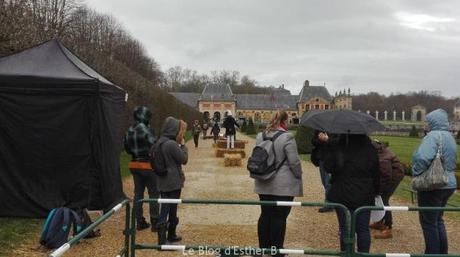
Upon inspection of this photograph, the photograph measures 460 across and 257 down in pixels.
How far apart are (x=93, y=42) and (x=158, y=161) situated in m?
42.3

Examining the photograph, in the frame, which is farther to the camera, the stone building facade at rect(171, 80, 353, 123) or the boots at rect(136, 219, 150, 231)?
the stone building facade at rect(171, 80, 353, 123)

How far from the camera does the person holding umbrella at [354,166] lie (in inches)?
232

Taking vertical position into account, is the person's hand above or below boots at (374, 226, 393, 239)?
above

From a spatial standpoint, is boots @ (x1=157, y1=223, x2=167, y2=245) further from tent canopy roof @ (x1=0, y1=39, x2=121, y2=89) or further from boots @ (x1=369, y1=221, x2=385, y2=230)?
boots @ (x1=369, y1=221, x2=385, y2=230)

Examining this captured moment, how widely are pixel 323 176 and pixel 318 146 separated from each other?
13.2ft

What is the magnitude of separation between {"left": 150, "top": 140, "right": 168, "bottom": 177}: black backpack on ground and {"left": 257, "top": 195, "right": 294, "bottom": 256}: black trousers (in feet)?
5.31

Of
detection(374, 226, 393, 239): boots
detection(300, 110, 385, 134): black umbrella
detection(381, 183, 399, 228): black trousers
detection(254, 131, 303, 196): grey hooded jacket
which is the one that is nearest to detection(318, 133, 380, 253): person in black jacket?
detection(300, 110, 385, 134): black umbrella

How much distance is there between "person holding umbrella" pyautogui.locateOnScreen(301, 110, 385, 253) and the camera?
5.88m

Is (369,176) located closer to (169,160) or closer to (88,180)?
(169,160)

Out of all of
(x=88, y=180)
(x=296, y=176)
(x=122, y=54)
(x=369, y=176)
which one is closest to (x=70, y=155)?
(x=88, y=180)

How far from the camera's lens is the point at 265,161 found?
20.1 ft

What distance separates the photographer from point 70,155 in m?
8.30

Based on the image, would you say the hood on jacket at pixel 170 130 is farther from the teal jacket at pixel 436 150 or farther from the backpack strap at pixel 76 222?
the teal jacket at pixel 436 150

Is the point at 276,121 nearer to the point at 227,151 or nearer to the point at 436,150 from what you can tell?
the point at 436,150
